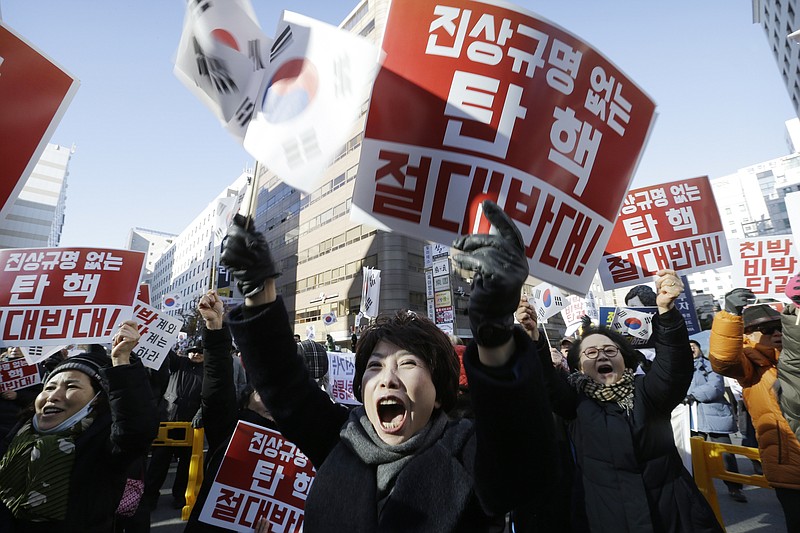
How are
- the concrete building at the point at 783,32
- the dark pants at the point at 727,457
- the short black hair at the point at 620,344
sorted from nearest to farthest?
1. the short black hair at the point at 620,344
2. the dark pants at the point at 727,457
3. the concrete building at the point at 783,32

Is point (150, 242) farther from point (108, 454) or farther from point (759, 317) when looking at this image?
point (759, 317)

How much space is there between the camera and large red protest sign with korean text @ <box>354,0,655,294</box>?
209 centimetres

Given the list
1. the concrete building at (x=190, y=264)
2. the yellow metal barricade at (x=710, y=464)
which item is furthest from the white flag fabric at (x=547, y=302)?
the concrete building at (x=190, y=264)

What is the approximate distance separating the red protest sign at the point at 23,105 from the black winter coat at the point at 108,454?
3.49ft

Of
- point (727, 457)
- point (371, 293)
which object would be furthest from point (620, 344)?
point (371, 293)

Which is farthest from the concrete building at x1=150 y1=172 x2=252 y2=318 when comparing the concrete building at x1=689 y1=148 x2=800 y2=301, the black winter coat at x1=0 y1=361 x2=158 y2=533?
the concrete building at x1=689 y1=148 x2=800 y2=301

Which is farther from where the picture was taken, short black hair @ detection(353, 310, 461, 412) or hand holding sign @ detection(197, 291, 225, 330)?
hand holding sign @ detection(197, 291, 225, 330)

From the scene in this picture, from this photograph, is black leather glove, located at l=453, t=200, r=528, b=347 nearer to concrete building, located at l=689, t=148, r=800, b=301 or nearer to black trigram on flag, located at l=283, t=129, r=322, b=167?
black trigram on flag, located at l=283, t=129, r=322, b=167

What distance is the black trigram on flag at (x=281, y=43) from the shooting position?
1880 mm

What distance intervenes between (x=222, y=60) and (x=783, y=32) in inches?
2522

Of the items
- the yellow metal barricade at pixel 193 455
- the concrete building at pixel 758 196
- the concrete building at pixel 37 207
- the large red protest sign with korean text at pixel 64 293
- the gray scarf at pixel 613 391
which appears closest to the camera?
the gray scarf at pixel 613 391

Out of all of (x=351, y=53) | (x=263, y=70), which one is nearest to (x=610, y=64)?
(x=351, y=53)

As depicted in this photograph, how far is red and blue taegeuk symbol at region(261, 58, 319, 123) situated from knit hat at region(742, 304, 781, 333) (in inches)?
160

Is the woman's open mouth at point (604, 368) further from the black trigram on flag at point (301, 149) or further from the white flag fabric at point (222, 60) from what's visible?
the white flag fabric at point (222, 60)
